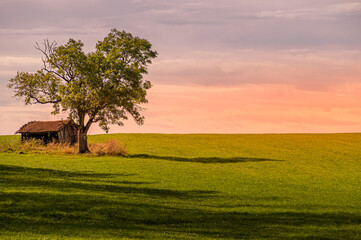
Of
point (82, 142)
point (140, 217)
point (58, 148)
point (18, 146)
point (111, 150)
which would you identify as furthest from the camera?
point (18, 146)

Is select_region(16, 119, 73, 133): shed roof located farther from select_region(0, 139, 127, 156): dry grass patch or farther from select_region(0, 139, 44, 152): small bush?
select_region(0, 139, 44, 152): small bush

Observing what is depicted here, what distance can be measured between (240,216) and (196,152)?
4371cm

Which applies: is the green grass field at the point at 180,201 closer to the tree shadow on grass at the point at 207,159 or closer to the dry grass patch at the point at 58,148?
the tree shadow on grass at the point at 207,159

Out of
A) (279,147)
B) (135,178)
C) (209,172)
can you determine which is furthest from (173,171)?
(279,147)

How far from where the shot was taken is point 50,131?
71500 mm

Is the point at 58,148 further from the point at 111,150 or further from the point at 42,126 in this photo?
the point at 42,126

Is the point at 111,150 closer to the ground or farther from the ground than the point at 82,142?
closer to the ground

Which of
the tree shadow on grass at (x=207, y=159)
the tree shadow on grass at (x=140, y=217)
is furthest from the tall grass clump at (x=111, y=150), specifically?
the tree shadow on grass at (x=140, y=217)

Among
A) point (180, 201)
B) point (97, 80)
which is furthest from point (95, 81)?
point (180, 201)

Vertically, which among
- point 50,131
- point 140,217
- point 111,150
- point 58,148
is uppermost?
point 50,131

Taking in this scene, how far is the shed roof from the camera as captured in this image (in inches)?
2825

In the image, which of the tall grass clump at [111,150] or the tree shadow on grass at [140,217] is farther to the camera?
the tall grass clump at [111,150]

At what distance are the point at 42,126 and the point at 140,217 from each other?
189ft

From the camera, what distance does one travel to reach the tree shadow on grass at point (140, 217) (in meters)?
18.3
